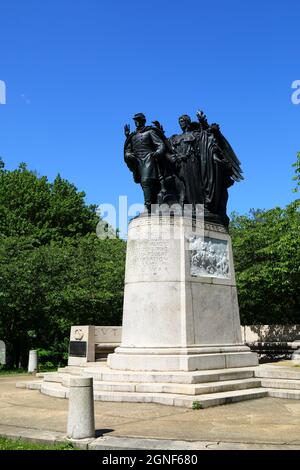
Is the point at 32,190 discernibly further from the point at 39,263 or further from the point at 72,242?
the point at 39,263

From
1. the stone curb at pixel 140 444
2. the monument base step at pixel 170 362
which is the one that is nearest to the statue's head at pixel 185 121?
the monument base step at pixel 170 362

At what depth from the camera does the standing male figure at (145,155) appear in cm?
1401

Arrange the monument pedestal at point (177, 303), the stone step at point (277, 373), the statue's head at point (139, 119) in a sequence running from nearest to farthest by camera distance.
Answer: the stone step at point (277, 373)
the monument pedestal at point (177, 303)
the statue's head at point (139, 119)

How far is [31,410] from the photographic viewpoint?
30.9 ft

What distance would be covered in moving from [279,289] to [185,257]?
11.4m

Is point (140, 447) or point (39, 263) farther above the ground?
point (39, 263)

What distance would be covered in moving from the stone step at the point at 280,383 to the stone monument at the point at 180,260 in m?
1.00

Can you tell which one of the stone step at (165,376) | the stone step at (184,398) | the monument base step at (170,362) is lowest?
the stone step at (184,398)

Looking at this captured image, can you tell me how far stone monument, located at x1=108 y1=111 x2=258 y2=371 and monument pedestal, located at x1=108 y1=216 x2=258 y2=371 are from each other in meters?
0.02

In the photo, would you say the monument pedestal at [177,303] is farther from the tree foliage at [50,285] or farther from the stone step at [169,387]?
the tree foliage at [50,285]

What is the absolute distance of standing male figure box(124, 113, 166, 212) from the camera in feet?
46.0

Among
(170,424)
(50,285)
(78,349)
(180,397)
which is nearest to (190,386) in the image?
(180,397)
